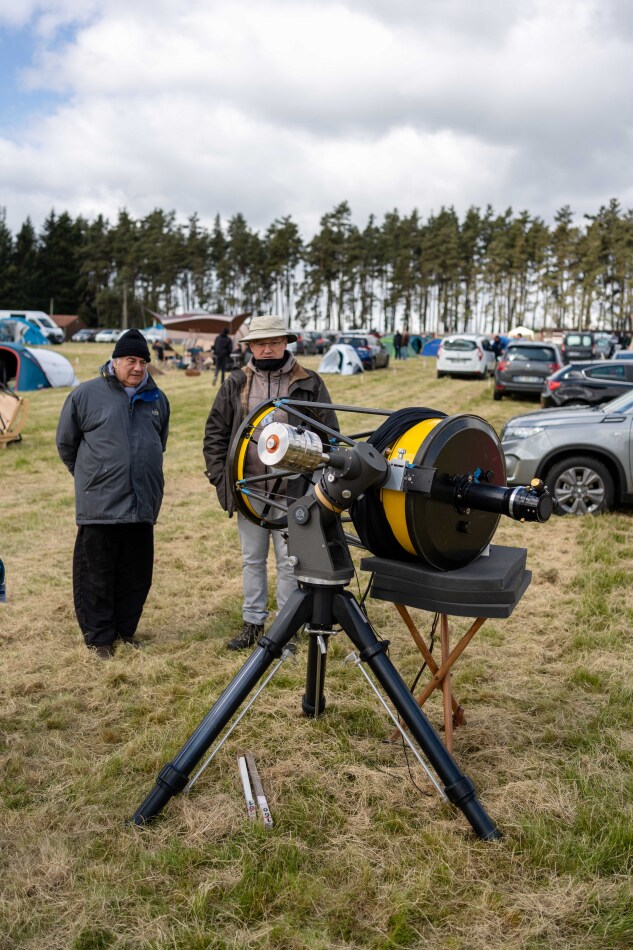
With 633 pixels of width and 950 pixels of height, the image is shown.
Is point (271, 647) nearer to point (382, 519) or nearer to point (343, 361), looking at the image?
point (382, 519)

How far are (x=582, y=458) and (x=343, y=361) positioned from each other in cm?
2106

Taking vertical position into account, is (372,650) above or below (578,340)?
below

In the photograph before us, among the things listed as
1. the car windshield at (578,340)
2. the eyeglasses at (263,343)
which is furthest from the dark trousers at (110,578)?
the car windshield at (578,340)

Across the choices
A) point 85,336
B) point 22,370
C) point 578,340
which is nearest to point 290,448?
point 22,370

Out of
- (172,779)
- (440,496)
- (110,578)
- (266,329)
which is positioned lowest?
(172,779)

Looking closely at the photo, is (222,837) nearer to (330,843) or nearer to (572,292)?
(330,843)

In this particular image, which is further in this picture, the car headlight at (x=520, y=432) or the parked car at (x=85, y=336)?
the parked car at (x=85, y=336)

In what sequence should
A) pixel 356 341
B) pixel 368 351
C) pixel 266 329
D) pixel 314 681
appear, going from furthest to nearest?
pixel 356 341 → pixel 368 351 → pixel 266 329 → pixel 314 681

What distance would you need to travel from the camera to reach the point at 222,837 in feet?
9.48

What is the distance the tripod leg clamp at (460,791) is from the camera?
2.73 meters

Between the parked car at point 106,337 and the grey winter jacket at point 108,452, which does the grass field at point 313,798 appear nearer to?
the grey winter jacket at point 108,452

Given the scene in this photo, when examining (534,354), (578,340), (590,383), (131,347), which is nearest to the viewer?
(131,347)

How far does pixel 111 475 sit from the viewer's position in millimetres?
4508

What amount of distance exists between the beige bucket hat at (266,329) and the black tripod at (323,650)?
1783 millimetres
